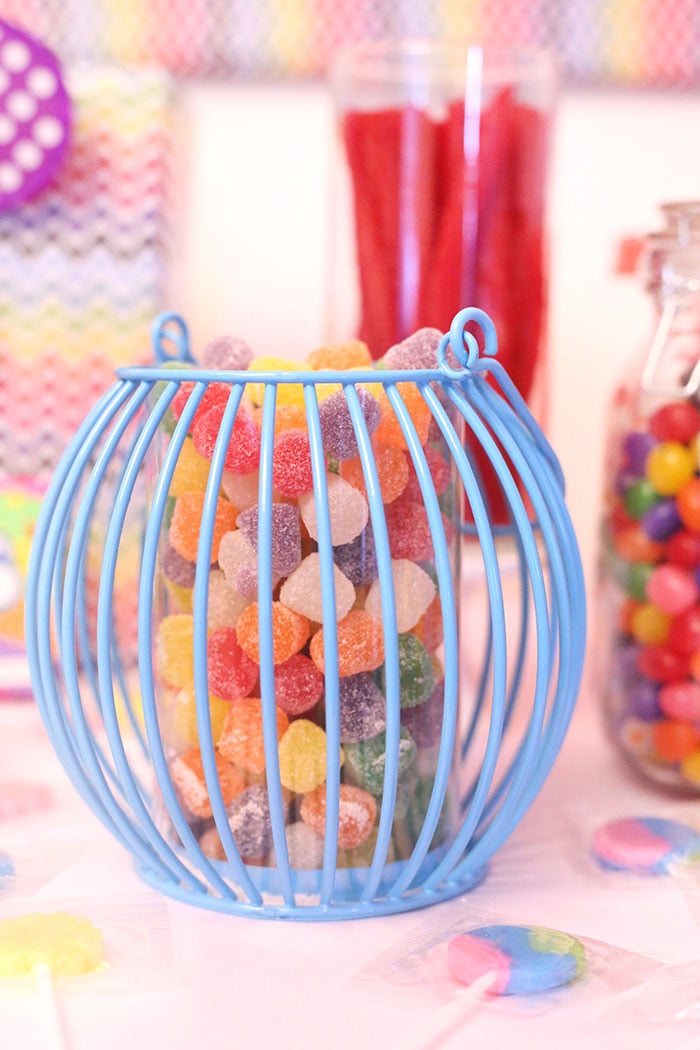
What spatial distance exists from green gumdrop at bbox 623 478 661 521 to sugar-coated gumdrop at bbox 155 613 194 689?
34 centimetres

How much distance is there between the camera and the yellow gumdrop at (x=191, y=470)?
0.59 meters

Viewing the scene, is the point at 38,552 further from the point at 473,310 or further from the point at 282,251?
the point at 282,251

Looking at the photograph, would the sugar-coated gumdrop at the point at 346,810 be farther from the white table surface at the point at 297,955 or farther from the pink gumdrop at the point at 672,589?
the pink gumdrop at the point at 672,589

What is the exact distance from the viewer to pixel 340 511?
554mm

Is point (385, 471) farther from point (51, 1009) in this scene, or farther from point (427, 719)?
point (51, 1009)

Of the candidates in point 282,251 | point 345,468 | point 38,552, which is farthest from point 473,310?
point 282,251

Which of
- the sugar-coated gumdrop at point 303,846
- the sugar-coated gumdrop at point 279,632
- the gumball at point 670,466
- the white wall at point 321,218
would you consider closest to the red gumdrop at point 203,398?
the sugar-coated gumdrop at point 279,632

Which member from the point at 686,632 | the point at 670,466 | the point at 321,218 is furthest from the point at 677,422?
the point at 321,218

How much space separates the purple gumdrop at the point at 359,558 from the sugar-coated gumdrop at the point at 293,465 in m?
0.04

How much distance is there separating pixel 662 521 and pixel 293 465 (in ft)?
1.03

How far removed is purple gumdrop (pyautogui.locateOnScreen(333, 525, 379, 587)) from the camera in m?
0.57

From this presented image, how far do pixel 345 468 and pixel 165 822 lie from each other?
0.24m

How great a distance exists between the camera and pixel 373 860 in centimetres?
58

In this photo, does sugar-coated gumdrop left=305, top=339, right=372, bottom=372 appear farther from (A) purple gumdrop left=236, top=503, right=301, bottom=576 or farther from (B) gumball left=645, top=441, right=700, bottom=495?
(B) gumball left=645, top=441, right=700, bottom=495
